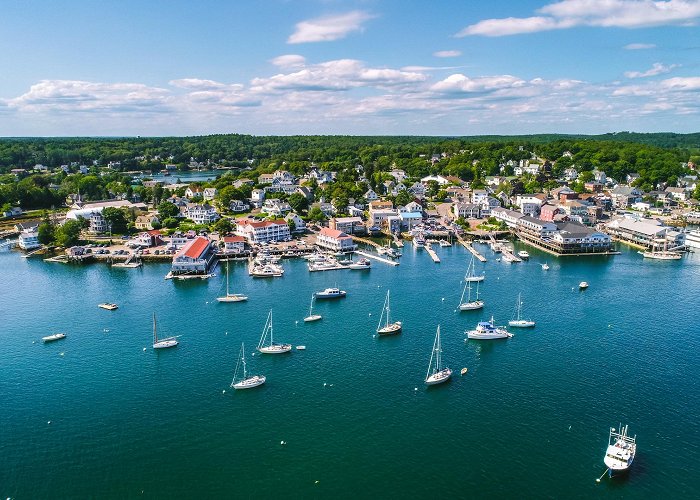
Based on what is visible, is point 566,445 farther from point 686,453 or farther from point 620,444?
point 686,453

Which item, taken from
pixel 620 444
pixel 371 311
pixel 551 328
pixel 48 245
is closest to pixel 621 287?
pixel 551 328

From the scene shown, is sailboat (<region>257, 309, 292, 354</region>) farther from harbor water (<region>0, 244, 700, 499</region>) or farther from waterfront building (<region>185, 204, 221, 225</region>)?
waterfront building (<region>185, 204, 221, 225</region>)

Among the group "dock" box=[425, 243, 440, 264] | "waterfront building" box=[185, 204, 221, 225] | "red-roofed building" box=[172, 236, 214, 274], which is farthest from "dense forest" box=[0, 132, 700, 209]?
"red-roofed building" box=[172, 236, 214, 274]

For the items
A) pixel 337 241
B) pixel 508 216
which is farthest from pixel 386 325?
pixel 508 216

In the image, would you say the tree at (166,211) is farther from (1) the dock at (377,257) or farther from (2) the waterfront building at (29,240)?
(1) the dock at (377,257)

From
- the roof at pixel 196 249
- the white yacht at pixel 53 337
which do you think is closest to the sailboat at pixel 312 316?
the roof at pixel 196 249

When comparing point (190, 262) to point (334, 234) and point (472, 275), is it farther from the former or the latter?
point (472, 275)

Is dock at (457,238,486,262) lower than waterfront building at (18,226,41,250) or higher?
lower

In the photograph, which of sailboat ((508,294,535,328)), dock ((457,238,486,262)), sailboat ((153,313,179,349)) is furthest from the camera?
dock ((457,238,486,262))
